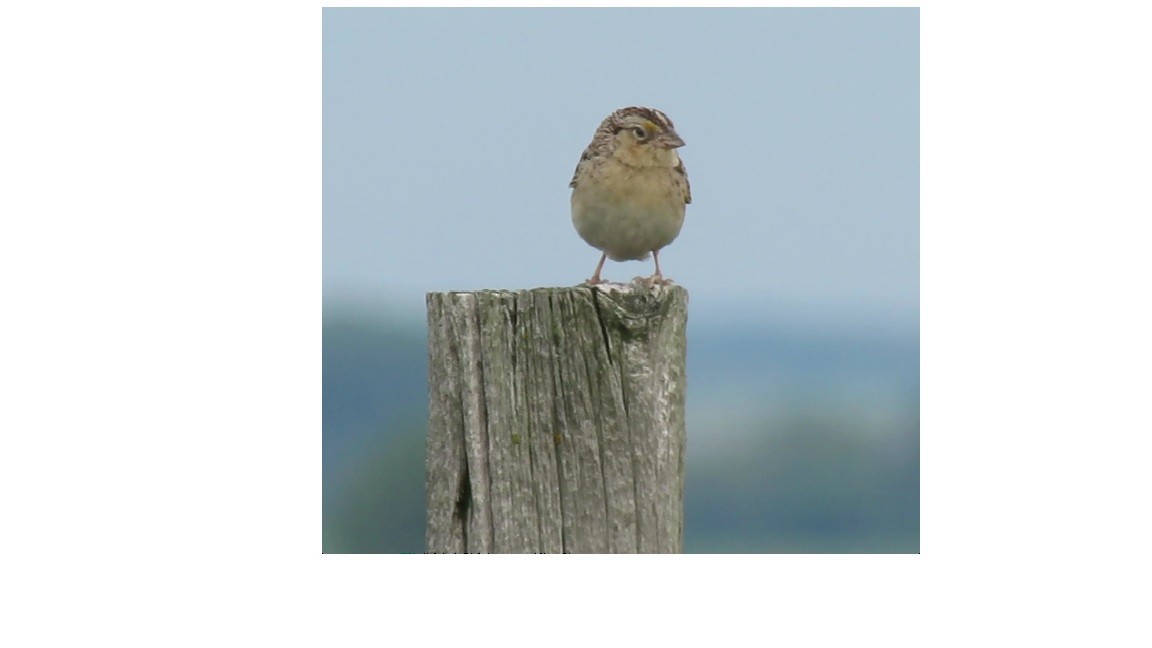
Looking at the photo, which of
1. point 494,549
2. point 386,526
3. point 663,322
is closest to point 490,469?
point 494,549

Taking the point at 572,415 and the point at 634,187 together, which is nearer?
the point at 572,415

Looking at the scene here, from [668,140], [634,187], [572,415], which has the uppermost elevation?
[668,140]

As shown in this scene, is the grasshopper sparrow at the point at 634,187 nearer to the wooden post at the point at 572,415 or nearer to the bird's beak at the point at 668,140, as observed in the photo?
the bird's beak at the point at 668,140

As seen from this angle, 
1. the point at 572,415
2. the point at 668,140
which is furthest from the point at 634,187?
the point at 572,415

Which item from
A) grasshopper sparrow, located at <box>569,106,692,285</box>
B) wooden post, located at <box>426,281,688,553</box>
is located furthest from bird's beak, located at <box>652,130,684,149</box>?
wooden post, located at <box>426,281,688,553</box>

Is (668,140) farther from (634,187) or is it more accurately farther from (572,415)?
(572,415)

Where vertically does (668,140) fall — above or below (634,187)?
above

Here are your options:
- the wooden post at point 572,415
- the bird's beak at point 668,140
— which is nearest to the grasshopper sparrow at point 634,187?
the bird's beak at point 668,140
